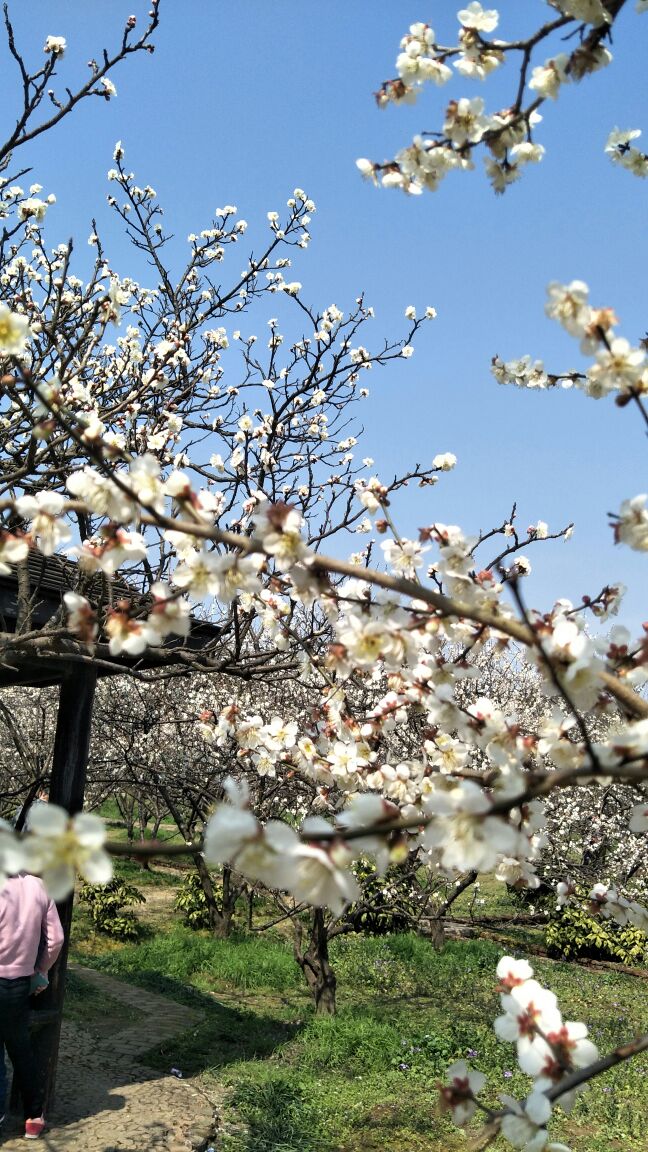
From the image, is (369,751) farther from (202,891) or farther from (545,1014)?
(202,891)

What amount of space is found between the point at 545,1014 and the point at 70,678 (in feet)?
13.3

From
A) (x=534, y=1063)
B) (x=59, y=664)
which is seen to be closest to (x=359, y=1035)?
(x=59, y=664)

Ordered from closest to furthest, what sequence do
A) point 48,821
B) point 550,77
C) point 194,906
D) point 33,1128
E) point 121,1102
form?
point 48,821
point 550,77
point 33,1128
point 121,1102
point 194,906

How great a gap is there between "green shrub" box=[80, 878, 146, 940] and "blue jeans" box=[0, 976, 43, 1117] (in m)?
5.20

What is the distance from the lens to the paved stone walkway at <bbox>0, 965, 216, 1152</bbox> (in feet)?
14.4

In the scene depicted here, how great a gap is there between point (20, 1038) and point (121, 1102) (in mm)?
1096

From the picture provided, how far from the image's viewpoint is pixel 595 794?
11.4 m

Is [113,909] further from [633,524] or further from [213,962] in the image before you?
[633,524]

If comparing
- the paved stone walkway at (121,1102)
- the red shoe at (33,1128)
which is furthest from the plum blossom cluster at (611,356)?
the red shoe at (33,1128)

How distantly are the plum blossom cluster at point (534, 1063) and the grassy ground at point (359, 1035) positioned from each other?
3.36 metres

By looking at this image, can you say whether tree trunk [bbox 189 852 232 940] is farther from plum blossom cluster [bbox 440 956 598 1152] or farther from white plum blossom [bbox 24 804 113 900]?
white plum blossom [bbox 24 804 113 900]

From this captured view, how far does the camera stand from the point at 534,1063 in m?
1.50

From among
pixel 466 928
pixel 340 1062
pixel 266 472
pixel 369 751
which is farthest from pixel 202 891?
pixel 369 751

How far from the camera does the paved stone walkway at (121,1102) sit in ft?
14.4
